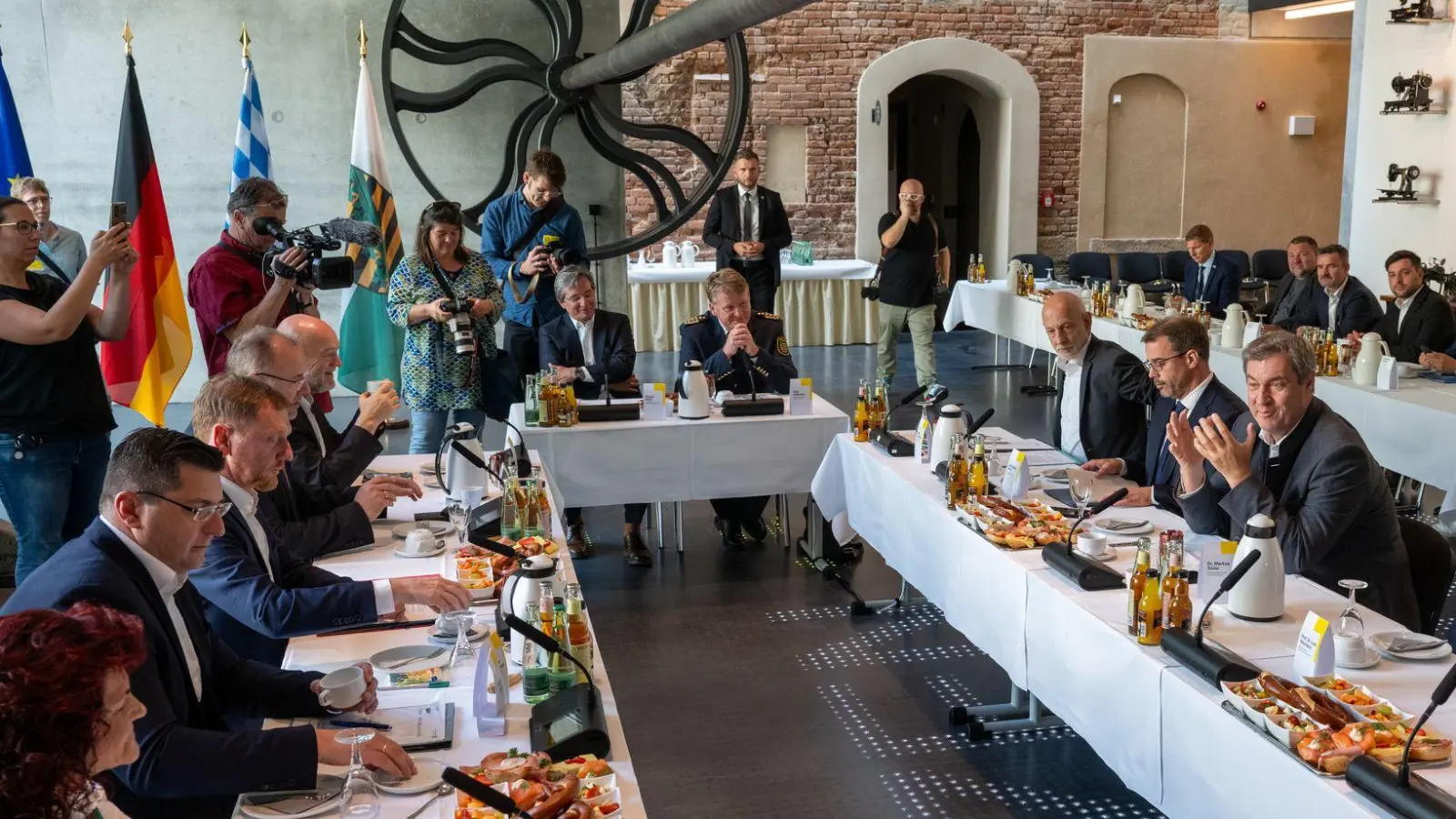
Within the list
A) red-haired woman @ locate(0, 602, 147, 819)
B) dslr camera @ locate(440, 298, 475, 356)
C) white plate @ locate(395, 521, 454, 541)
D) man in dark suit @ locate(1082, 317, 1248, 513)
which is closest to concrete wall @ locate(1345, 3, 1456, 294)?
man in dark suit @ locate(1082, 317, 1248, 513)

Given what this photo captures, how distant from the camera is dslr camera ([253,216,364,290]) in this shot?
173 inches

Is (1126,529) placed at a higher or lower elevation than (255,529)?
lower

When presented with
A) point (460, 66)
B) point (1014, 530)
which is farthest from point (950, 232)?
point (1014, 530)

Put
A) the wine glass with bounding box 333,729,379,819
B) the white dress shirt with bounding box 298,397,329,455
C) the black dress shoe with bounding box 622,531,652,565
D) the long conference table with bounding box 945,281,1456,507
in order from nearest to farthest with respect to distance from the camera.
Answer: the wine glass with bounding box 333,729,379,819
the white dress shirt with bounding box 298,397,329,455
the long conference table with bounding box 945,281,1456,507
the black dress shoe with bounding box 622,531,652,565

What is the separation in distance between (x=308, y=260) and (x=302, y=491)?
1087mm

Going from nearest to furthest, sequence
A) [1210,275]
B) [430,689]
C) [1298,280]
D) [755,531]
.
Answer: [430,689]
[755,531]
[1298,280]
[1210,275]

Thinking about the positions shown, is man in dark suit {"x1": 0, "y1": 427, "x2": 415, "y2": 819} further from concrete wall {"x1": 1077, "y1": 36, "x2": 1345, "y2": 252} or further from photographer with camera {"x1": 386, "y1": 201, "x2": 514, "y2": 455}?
concrete wall {"x1": 1077, "y1": 36, "x2": 1345, "y2": 252}

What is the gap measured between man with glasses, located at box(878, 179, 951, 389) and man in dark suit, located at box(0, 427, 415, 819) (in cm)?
640

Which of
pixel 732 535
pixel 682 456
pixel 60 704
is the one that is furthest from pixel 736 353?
pixel 60 704

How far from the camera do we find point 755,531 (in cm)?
562

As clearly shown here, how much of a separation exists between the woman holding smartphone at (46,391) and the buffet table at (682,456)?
1.55 m

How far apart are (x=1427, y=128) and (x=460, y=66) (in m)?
6.23

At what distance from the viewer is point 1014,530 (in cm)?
345

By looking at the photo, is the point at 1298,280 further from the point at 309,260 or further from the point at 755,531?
the point at 309,260
